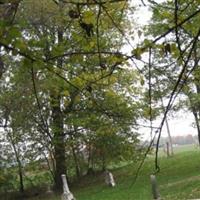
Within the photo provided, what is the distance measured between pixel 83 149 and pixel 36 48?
94.0ft

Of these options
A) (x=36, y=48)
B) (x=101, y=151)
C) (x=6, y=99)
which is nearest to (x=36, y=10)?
(x=6, y=99)

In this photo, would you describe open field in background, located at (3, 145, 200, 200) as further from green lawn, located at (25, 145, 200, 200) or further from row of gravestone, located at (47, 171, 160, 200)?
row of gravestone, located at (47, 171, 160, 200)

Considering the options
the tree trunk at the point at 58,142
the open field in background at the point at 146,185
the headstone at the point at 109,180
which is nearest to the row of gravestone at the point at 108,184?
the headstone at the point at 109,180

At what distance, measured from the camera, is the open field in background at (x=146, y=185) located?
20141mm

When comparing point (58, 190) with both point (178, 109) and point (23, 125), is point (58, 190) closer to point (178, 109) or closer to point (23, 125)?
point (23, 125)

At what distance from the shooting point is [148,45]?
11.5 feet

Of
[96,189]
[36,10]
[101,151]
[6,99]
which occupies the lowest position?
[96,189]

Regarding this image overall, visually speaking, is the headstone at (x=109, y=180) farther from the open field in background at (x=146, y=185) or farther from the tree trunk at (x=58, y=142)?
the tree trunk at (x=58, y=142)

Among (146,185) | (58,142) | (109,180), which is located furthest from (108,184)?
(146,185)

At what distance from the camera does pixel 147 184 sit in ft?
80.6

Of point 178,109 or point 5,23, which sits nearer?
point 5,23

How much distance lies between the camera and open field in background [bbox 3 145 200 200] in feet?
66.1

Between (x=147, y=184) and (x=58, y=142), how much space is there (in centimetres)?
620

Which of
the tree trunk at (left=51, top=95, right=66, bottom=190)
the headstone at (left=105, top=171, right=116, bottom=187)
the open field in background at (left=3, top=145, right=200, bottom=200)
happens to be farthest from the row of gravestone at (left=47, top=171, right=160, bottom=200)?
the tree trunk at (left=51, top=95, right=66, bottom=190)
